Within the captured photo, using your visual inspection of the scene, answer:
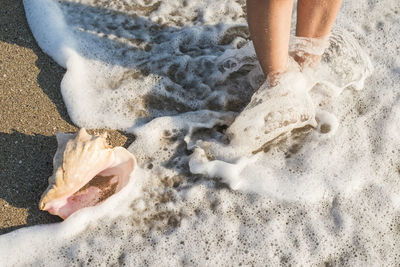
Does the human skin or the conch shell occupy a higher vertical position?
the human skin

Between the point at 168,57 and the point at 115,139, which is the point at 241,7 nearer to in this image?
the point at 168,57

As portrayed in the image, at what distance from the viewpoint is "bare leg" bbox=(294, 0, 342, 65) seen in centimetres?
209

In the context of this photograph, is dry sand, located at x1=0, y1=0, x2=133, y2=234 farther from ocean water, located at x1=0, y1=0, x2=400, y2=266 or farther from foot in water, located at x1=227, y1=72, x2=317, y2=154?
foot in water, located at x1=227, y1=72, x2=317, y2=154

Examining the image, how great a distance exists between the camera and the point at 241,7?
3.06 meters

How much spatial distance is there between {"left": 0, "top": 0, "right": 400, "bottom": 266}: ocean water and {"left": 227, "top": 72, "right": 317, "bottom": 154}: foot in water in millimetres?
→ 17

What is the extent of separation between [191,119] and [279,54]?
0.69 meters

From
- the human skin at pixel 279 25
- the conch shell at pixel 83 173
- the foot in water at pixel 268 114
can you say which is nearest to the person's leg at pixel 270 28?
the human skin at pixel 279 25

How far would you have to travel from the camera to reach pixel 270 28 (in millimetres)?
1947

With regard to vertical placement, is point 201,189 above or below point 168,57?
below

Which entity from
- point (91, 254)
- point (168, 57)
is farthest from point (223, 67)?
point (91, 254)

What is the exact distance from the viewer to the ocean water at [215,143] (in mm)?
2078

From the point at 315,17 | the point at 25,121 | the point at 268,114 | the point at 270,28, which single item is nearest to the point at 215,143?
the point at 268,114

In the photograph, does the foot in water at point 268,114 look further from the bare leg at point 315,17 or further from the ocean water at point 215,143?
the bare leg at point 315,17

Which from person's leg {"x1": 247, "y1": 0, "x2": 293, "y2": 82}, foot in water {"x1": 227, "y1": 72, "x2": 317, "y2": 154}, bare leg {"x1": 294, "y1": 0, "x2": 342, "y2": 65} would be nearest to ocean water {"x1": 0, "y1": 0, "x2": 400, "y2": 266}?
foot in water {"x1": 227, "y1": 72, "x2": 317, "y2": 154}
